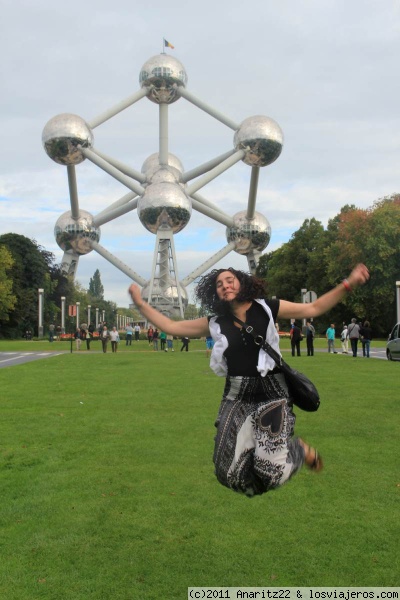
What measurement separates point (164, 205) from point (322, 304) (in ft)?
142

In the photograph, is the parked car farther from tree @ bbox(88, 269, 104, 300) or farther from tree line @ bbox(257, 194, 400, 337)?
tree @ bbox(88, 269, 104, 300)

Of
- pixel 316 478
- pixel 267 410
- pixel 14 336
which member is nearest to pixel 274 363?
pixel 267 410

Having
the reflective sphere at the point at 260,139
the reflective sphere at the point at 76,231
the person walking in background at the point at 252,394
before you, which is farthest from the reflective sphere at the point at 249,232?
the person walking in background at the point at 252,394

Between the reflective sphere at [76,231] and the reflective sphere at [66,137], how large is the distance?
7262 mm

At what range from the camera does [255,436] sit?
4223 mm

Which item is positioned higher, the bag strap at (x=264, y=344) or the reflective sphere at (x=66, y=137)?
the reflective sphere at (x=66, y=137)

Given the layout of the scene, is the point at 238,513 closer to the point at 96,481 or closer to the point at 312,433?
the point at 96,481

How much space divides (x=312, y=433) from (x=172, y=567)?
508 cm

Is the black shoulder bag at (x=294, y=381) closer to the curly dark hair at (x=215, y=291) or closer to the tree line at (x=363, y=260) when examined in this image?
the curly dark hair at (x=215, y=291)

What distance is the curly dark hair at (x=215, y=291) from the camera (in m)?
4.43

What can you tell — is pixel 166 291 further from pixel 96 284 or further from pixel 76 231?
pixel 96 284

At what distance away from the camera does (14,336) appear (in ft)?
238

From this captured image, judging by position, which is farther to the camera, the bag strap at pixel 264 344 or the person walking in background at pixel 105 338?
the person walking in background at pixel 105 338

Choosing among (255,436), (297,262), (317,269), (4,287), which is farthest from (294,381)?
(297,262)
